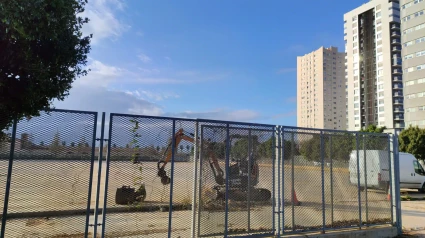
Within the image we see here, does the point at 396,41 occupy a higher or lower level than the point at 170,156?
higher

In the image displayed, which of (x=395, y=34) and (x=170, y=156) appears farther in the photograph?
(x=395, y=34)

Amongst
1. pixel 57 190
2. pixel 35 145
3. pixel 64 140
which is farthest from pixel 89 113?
pixel 57 190

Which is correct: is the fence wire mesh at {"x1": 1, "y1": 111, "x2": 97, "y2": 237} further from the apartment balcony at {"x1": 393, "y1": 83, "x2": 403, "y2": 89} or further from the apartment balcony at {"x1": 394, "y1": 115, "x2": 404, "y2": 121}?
the apartment balcony at {"x1": 393, "y1": 83, "x2": 403, "y2": 89}

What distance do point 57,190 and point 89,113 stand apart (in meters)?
1.33

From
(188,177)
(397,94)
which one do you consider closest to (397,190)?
(188,177)

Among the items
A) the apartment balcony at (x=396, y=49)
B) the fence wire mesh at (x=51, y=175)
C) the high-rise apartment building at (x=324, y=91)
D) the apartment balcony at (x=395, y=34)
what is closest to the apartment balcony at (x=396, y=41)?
the apartment balcony at (x=396, y=49)

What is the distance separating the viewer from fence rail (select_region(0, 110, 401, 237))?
5.21 meters

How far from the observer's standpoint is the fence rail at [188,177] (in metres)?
5.21

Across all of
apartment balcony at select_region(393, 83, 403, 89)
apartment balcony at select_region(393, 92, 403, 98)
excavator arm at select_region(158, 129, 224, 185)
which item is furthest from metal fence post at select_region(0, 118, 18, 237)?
apartment balcony at select_region(393, 83, 403, 89)

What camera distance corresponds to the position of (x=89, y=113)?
559 centimetres

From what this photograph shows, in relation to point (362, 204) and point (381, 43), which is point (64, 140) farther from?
point (381, 43)

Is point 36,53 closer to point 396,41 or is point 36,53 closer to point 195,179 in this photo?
point 195,179

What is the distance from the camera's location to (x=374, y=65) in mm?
95375

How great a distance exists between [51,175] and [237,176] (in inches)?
136
